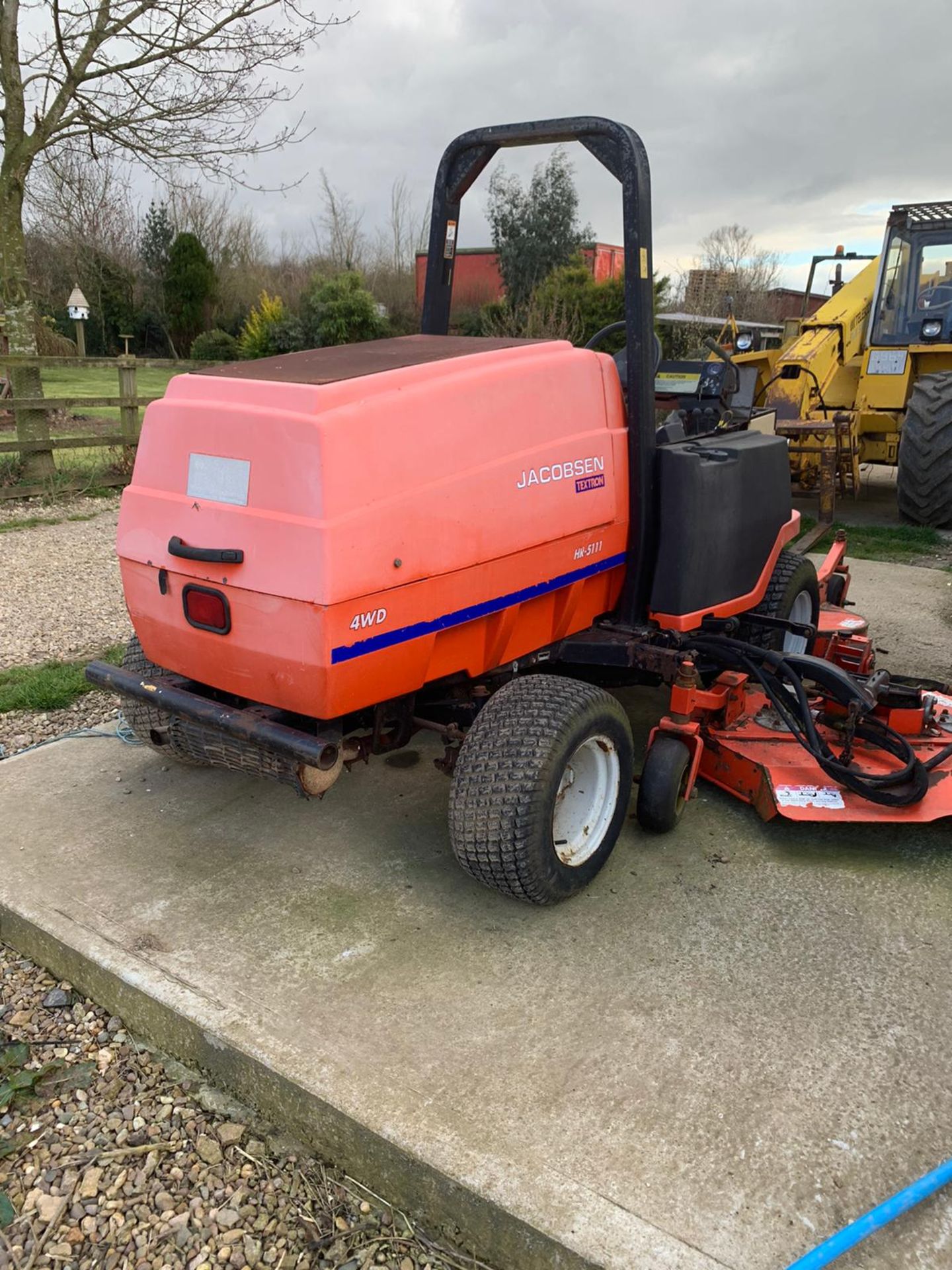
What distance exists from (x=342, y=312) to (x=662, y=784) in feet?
65.7

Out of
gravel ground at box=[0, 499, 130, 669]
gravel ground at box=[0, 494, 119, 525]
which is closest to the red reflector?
gravel ground at box=[0, 499, 130, 669]

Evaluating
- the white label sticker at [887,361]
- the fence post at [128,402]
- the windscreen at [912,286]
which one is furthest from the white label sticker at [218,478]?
the fence post at [128,402]

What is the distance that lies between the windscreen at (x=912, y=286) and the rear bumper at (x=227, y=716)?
7.52m

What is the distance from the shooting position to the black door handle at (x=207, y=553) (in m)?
2.24

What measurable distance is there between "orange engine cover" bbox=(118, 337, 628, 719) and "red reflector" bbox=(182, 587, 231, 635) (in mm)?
23

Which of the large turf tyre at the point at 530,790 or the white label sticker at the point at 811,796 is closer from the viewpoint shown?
the large turf tyre at the point at 530,790

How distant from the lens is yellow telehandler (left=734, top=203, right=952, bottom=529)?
769 centimetres

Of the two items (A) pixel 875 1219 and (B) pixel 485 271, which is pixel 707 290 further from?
(A) pixel 875 1219

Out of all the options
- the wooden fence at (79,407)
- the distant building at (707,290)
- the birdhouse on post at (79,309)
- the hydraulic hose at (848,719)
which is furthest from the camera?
the birdhouse on post at (79,309)

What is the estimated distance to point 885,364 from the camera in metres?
8.05

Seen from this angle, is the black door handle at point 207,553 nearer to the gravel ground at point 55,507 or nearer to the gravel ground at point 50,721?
the gravel ground at point 50,721

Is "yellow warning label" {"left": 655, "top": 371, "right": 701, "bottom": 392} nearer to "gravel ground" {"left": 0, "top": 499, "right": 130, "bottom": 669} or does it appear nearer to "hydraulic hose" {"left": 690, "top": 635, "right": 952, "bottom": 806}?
"hydraulic hose" {"left": 690, "top": 635, "right": 952, "bottom": 806}

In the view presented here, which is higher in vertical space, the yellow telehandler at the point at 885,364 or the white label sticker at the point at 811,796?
the yellow telehandler at the point at 885,364

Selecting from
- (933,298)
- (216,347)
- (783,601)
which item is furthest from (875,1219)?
(216,347)
